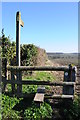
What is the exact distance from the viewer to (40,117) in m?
4.89

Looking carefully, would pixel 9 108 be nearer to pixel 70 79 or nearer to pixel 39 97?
pixel 39 97

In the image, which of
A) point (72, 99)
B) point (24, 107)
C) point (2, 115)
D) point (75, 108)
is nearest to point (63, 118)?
point (75, 108)

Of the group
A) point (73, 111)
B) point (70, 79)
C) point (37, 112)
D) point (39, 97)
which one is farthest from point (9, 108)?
point (70, 79)

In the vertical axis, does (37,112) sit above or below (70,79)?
below

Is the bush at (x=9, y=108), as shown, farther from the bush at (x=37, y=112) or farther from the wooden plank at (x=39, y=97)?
the wooden plank at (x=39, y=97)

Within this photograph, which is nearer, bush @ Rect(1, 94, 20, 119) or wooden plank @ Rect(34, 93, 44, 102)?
bush @ Rect(1, 94, 20, 119)

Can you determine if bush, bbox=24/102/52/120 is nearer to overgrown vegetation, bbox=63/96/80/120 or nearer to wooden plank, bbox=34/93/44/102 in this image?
wooden plank, bbox=34/93/44/102

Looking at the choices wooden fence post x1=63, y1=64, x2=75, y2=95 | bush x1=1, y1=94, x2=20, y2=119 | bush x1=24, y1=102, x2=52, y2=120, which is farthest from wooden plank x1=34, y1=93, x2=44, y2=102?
wooden fence post x1=63, y1=64, x2=75, y2=95

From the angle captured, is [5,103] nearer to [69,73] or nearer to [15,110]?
[15,110]

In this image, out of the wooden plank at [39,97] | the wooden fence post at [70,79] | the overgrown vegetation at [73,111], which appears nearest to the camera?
the overgrown vegetation at [73,111]

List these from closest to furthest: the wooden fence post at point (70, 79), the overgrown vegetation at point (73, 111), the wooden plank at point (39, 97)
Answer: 1. the overgrown vegetation at point (73, 111)
2. the wooden plank at point (39, 97)
3. the wooden fence post at point (70, 79)

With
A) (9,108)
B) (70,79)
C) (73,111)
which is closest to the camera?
(73,111)

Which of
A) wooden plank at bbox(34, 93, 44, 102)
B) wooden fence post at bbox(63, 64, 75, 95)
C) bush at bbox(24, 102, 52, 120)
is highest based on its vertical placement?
wooden fence post at bbox(63, 64, 75, 95)

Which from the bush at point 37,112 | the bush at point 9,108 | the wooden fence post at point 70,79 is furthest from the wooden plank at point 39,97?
the wooden fence post at point 70,79
